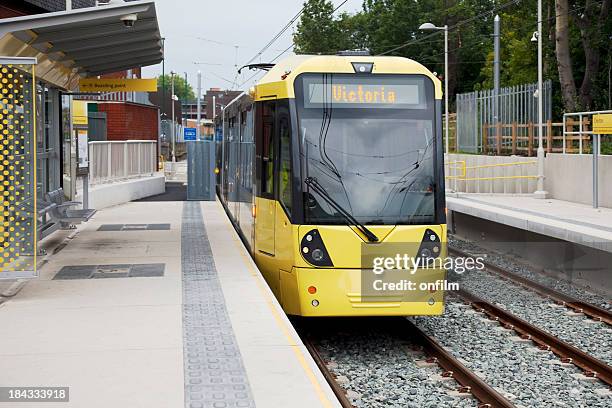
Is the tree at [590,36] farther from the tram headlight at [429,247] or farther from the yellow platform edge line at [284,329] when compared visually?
the tram headlight at [429,247]

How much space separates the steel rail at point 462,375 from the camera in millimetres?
8961

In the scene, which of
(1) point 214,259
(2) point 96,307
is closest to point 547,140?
(1) point 214,259

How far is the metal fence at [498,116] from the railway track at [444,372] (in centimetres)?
2013

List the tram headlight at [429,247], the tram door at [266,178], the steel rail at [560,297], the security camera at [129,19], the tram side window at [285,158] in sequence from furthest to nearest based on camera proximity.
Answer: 1. the steel rail at [560,297]
2. the security camera at [129,19]
3. the tram door at [266,178]
4. the tram side window at [285,158]
5. the tram headlight at [429,247]

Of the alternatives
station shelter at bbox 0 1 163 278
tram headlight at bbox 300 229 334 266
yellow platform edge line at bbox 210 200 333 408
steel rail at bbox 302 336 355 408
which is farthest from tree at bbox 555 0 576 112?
tram headlight at bbox 300 229 334 266

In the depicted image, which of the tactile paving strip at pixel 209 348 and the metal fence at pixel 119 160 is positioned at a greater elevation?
the metal fence at pixel 119 160

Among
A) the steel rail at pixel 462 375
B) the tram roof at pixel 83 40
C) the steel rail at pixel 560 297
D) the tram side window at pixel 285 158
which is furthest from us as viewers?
the steel rail at pixel 560 297

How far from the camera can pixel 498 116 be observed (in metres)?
37.0

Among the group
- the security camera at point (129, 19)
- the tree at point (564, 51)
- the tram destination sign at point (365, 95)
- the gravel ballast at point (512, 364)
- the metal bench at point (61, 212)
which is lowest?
the gravel ballast at point (512, 364)

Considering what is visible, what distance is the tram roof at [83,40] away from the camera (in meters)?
11.7

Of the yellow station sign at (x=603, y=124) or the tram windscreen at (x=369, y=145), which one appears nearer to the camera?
the tram windscreen at (x=369, y=145)

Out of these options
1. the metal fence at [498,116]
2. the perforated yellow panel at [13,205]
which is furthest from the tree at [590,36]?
the perforated yellow panel at [13,205]

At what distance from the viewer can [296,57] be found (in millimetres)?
11852

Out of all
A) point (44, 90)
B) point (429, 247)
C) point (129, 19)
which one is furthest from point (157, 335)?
point (44, 90)
